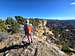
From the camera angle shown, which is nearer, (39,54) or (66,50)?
(39,54)

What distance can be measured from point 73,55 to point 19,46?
4.13 m

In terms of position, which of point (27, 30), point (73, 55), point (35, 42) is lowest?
point (73, 55)

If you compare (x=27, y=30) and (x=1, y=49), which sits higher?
(x=27, y=30)

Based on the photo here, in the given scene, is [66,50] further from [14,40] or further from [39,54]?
[14,40]

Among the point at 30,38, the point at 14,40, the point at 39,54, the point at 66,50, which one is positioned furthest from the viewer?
the point at 14,40

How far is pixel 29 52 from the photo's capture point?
40.4 feet

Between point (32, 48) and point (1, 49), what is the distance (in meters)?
2.57

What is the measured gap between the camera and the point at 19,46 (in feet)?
43.8

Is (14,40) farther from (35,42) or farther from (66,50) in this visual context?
(66,50)

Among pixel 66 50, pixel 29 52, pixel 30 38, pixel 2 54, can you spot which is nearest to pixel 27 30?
pixel 30 38

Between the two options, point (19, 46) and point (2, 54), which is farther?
point (19, 46)

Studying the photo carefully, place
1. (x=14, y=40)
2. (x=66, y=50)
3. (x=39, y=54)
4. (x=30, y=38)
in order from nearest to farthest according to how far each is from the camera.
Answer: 1. (x=39, y=54)
2. (x=30, y=38)
3. (x=66, y=50)
4. (x=14, y=40)

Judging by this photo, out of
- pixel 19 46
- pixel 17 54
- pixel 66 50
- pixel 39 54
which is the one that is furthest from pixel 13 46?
pixel 66 50

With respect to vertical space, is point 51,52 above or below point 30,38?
below
